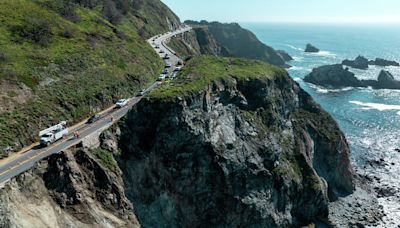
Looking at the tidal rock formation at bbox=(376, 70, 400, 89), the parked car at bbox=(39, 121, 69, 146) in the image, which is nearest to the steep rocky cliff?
the parked car at bbox=(39, 121, 69, 146)

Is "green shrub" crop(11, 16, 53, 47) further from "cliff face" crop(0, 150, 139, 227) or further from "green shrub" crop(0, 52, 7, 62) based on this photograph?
"cliff face" crop(0, 150, 139, 227)

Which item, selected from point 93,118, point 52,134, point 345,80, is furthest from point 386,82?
point 52,134

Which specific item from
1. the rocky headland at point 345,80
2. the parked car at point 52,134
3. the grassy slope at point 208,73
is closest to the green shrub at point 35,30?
the parked car at point 52,134

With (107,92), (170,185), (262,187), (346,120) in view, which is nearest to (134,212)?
(170,185)

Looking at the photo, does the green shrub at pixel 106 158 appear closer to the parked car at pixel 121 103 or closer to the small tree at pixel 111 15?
the parked car at pixel 121 103

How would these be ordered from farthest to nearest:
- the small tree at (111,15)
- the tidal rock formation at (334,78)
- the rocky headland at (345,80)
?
the tidal rock formation at (334,78) < the rocky headland at (345,80) < the small tree at (111,15)

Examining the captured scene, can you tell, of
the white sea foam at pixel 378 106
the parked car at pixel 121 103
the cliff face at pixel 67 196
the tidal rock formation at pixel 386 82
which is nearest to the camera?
the cliff face at pixel 67 196

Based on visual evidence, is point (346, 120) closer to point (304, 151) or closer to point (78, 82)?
point (304, 151)
